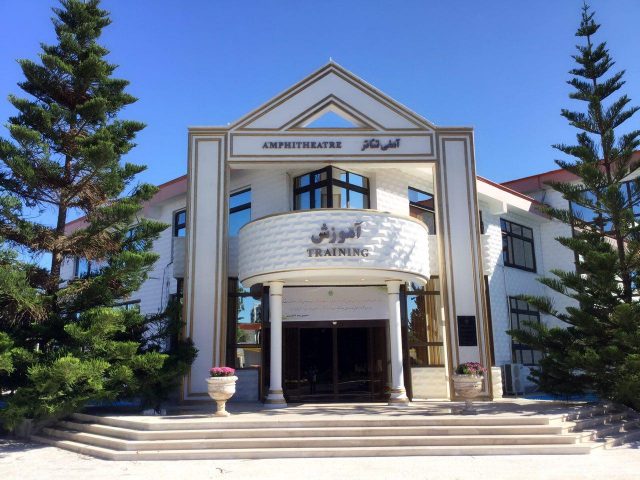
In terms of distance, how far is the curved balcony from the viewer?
1186 cm

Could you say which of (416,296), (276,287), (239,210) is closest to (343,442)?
(276,287)

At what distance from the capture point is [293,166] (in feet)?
44.8

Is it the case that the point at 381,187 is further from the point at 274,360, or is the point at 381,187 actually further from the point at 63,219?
the point at 63,219

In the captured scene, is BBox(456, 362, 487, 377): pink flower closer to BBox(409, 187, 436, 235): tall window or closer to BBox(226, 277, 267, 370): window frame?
BBox(226, 277, 267, 370): window frame

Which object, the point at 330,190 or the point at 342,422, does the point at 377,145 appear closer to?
the point at 330,190

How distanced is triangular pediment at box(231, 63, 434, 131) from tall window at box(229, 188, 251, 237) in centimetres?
214

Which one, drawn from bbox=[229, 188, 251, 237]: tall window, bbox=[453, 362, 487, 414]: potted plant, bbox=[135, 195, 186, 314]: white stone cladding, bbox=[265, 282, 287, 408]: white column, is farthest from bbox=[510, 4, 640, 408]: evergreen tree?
bbox=[135, 195, 186, 314]: white stone cladding

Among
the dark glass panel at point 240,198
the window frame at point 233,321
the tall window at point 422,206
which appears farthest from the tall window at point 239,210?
the tall window at point 422,206

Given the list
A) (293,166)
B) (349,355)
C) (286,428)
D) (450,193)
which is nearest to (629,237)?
(450,193)

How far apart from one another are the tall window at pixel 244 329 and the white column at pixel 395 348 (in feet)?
10.5

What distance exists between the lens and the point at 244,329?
13.7 metres

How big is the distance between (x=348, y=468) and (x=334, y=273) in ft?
16.2

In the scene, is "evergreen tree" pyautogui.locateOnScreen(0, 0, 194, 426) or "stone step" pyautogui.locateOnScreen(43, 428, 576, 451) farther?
"evergreen tree" pyautogui.locateOnScreen(0, 0, 194, 426)

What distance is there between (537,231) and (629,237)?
701 centimetres
